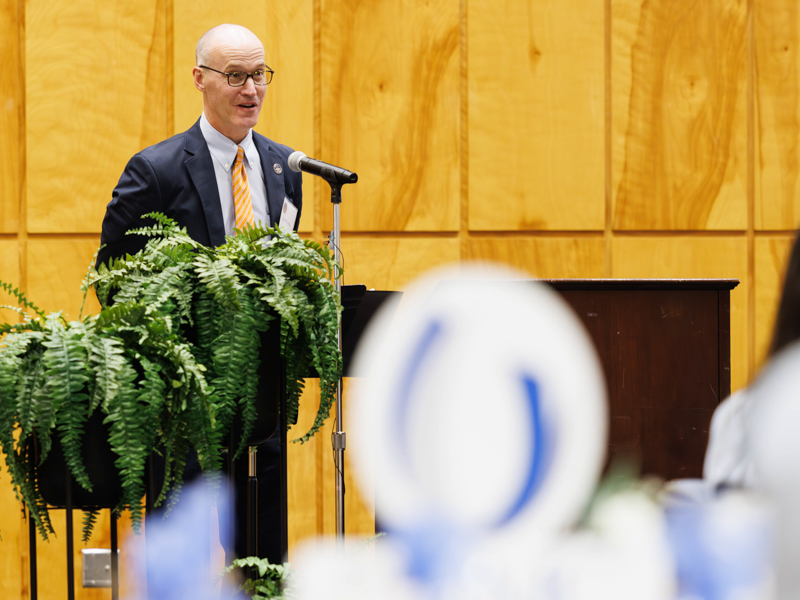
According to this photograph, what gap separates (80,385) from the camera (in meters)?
1.21

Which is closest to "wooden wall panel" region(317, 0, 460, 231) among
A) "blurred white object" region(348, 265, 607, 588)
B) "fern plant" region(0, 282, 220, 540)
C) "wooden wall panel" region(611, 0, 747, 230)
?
"wooden wall panel" region(611, 0, 747, 230)

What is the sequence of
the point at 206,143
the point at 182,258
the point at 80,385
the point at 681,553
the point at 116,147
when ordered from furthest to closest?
the point at 116,147 → the point at 206,143 → the point at 182,258 → the point at 80,385 → the point at 681,553

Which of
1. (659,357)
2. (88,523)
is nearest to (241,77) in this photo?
(659,357)

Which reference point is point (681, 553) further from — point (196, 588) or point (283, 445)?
point (283, 445)

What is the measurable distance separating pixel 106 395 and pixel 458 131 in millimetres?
2479

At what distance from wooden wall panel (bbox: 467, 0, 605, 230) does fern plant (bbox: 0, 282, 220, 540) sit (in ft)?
7.56

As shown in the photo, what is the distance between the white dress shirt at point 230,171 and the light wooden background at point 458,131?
3.22 ft

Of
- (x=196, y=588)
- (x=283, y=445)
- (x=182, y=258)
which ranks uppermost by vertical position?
(x=182, y=258)

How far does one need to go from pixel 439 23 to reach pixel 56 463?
262cm

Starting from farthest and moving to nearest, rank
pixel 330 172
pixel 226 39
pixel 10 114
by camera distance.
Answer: pixel 10 114
pixel 226 39
pixel 330 172

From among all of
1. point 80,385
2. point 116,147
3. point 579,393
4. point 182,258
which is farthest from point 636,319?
point 116,147

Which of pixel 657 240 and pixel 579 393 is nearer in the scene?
pixel 579 393

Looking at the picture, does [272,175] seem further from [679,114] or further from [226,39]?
[679,114]

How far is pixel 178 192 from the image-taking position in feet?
7.48
